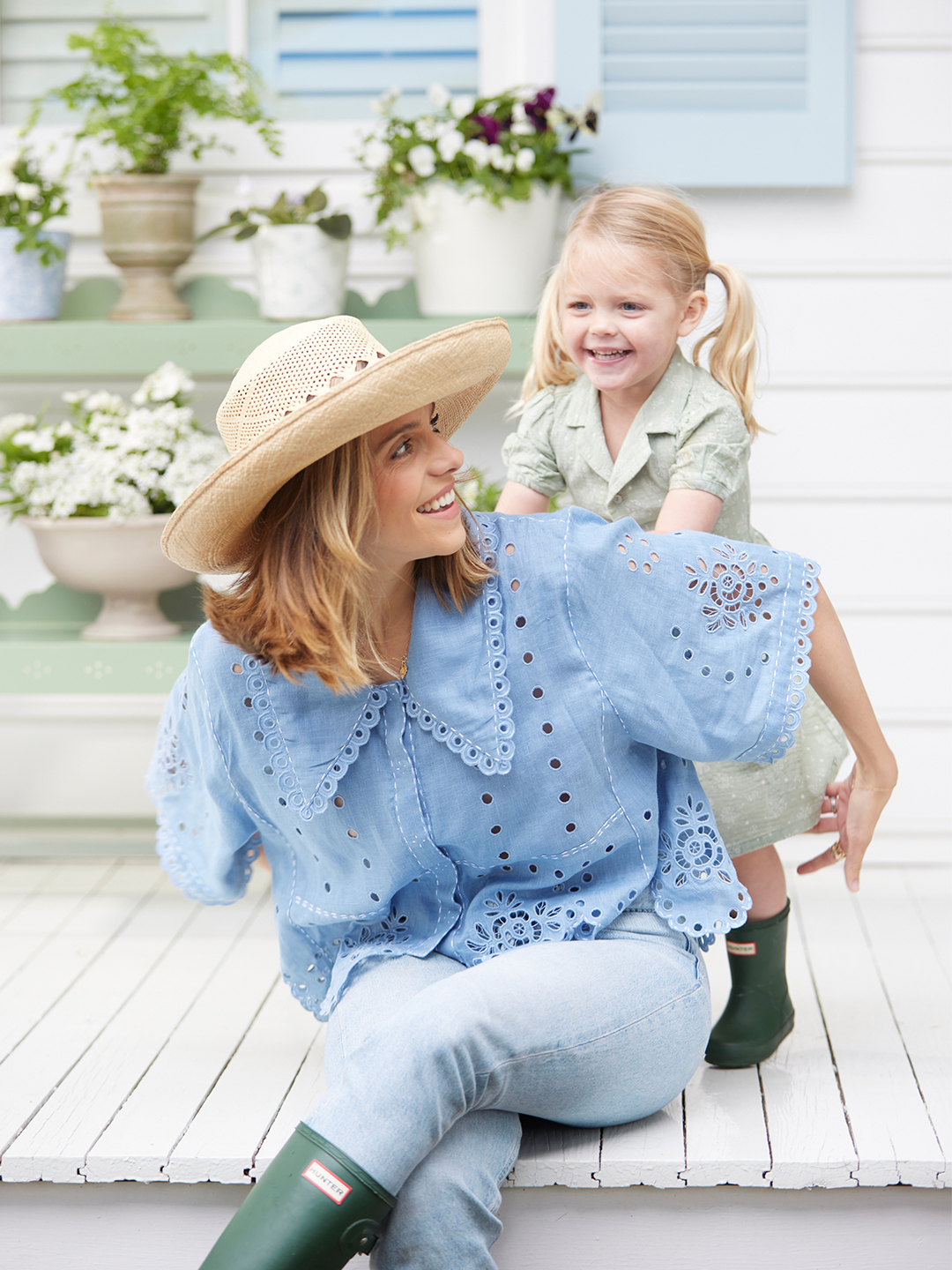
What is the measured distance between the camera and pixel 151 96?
2.44 meters

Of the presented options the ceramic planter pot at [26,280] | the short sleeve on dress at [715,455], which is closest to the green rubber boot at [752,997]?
the short sleeve on dress at [715,455]

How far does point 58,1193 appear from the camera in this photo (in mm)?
1544

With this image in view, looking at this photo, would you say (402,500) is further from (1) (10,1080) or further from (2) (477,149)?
(2) (477,149)

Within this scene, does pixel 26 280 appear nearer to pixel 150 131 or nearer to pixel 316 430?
pixel 150 131

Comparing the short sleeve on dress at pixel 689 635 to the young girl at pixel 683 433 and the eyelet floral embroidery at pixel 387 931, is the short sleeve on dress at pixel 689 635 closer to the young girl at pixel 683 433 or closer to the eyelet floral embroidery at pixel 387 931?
the young girl at pixel 683 433

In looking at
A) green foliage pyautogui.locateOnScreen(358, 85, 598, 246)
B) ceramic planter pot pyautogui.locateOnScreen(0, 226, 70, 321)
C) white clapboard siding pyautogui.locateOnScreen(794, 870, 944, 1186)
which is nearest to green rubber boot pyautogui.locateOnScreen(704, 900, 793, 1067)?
white clapboard siding pyautogui.locateOnScreen(794, 870, 944, 1186)

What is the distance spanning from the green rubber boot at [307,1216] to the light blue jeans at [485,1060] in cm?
2

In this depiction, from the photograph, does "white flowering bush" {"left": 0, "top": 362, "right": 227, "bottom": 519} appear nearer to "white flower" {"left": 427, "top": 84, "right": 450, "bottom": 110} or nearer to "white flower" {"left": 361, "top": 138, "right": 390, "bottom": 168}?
"white flower" {"left": 361, "top": 138, "right": 390, "bottom": 168}

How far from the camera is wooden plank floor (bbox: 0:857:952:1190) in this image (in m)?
1.50

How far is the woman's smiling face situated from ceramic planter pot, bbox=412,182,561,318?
1140 mm

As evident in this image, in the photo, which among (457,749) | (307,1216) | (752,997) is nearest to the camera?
(307,1216)

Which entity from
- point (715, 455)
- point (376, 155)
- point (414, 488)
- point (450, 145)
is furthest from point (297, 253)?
point (414, 488)

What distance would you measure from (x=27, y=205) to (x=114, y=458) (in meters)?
0.54

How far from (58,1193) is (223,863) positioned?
16.8 inches
